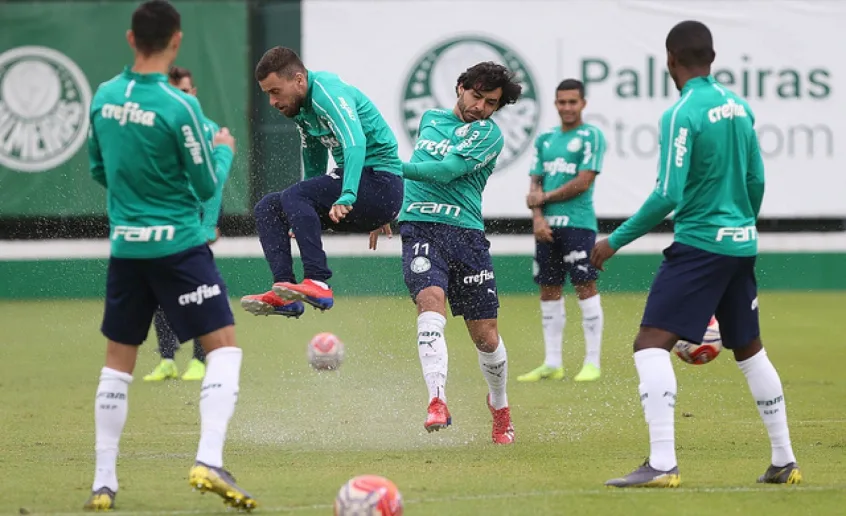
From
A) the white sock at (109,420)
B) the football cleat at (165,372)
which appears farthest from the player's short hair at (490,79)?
the football cleat at (165,372)

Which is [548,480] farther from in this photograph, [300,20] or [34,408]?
[300,20]

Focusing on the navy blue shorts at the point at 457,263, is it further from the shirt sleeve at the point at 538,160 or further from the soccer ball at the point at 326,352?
the shirt sleeve at the point at 538,160

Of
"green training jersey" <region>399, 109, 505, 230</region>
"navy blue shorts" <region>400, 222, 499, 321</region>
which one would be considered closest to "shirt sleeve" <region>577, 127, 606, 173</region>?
"green training jersey" <region>399, 109, 505, 230</region>

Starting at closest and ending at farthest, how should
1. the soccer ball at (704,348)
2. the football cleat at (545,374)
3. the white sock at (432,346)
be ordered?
the soccer ball at (704,348)
the white sock at (432,346)
the football cleat at (545,374)

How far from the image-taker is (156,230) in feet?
19.8

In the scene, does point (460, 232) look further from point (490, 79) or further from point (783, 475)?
point (783, 475)

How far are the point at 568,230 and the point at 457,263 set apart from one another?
12.0 ft

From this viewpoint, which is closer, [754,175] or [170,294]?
[170,294]

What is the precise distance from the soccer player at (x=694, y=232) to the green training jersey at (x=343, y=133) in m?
1.64

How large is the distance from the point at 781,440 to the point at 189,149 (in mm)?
3126

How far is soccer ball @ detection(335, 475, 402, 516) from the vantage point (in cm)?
546

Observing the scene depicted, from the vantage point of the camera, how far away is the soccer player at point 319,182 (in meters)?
7.67

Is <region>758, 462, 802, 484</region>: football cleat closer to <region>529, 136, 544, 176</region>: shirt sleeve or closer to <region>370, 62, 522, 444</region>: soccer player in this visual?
<region>370, 62, 522, 444</region>: soccer player

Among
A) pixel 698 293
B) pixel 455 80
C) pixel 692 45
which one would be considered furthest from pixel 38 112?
pixel 698 293
